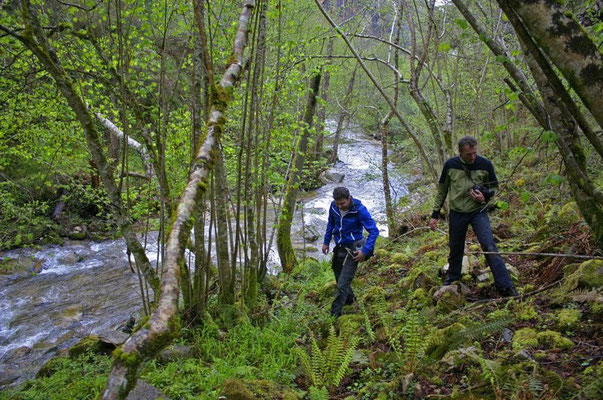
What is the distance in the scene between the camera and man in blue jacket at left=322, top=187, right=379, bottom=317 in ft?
18.6

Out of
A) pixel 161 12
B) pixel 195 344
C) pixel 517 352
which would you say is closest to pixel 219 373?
pixel 195 344

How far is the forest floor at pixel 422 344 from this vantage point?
3299 millimetres

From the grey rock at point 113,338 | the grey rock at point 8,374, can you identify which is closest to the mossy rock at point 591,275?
the grey rock at point 113,338

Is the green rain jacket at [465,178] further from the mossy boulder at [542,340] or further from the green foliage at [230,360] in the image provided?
the green foliage at [230,360]

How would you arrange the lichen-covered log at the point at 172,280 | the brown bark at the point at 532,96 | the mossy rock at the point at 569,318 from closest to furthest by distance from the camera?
the lichen-covered log at the point at 172,280 → the brown bark at the point at 532,96 → the mossy rock at the point at 569,318

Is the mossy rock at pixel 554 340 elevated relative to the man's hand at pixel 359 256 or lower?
lower

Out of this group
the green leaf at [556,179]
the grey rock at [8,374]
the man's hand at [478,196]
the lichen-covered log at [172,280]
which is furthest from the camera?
the grey rock at [8,374]

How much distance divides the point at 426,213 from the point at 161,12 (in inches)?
352

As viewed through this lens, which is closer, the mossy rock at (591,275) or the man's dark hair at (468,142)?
the mossy rock at (591,275)

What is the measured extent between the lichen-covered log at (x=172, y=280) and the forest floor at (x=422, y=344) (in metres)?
1.35

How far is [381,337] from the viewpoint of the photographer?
16.2 ft

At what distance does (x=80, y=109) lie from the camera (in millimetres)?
4453

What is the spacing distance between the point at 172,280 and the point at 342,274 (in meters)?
4.48

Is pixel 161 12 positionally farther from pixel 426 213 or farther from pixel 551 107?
pixel 426 213
